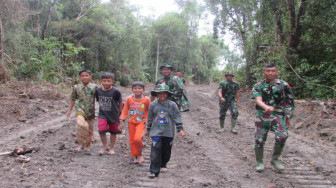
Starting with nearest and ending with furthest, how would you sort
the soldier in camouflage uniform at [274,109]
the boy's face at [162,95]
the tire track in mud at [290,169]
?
the tire track in mud at [290,169]
the boy's face at [162,95]
the soldier in camouflage uniform at [274,109]

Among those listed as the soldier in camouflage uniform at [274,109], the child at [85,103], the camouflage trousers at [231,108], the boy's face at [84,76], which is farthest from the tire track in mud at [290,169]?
the boy's face at [84,76]

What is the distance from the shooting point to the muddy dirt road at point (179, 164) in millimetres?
3670

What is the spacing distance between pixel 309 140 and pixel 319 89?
4567 millimetres

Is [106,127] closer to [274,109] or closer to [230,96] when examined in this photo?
[274,109]

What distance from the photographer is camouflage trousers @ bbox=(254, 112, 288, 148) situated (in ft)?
13.5

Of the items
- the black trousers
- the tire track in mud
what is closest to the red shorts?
the black trousers

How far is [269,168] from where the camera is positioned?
440 centimetres

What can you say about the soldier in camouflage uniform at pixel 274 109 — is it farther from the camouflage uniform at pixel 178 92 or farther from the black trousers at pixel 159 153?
the camouflage uniform at pixel 178 92

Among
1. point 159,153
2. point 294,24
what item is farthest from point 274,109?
point 294,24

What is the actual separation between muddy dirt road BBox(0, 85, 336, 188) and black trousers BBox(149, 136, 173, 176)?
163mm

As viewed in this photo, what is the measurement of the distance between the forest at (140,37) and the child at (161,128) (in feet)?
24.9

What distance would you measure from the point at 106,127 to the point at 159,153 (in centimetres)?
140

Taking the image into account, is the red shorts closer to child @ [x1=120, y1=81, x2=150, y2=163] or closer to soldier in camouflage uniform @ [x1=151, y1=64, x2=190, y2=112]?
child @ [x1=120, y1=81, x2=150, y2=163]

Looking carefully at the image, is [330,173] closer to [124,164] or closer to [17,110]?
[124,164]
